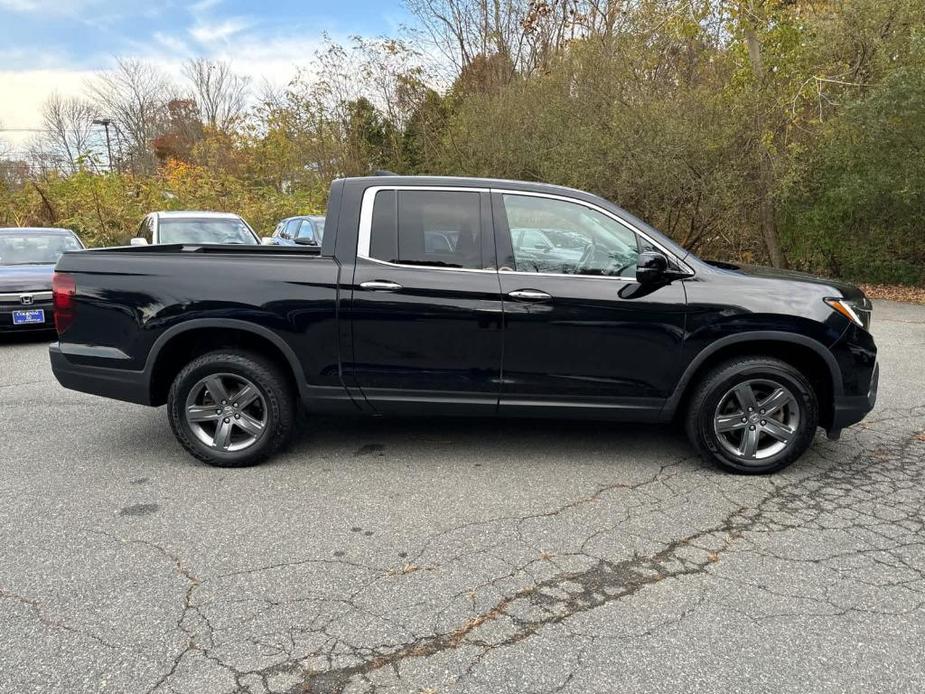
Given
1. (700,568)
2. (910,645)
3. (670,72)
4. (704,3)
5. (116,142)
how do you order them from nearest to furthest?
(910,645) → (700,568) → (704,3) → (670,72) → (116,142)

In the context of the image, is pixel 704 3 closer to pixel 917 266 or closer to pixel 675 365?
pixel 917 266

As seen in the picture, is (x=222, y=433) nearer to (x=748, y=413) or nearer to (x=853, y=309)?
(x=748, y=413)

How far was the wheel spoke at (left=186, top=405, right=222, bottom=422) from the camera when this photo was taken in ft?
14.0

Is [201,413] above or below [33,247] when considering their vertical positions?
below

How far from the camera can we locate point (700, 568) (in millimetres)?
3107

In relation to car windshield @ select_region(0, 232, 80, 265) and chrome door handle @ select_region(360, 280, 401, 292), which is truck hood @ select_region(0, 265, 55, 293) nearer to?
car windshield @ select_region(0, 232, 80, 265)

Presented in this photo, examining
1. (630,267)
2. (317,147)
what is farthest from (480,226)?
(317,147)

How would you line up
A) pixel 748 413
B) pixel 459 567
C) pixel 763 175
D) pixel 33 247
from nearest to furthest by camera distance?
pixel 459 567, pixel 748 413, pixel 33 247, pixel 763 175

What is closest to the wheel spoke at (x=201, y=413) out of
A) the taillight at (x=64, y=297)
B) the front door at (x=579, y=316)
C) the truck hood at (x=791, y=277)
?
the taillight at (x=64, y=297)

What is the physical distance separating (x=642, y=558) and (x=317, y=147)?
77.0ft

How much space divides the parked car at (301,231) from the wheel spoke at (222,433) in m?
8.56

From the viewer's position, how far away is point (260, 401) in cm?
431

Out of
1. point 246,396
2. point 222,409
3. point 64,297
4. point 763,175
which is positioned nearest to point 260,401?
point 246,396

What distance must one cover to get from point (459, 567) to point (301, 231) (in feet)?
39.6
